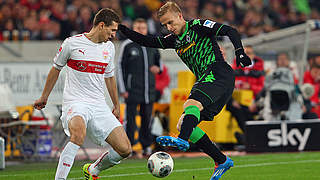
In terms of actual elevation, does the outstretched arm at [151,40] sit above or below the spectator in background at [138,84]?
above

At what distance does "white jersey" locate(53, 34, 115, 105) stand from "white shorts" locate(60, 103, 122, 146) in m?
0.09

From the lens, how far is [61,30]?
1852 cm

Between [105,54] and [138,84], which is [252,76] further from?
[105,54]

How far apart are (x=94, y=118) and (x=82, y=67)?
A: 589 mm

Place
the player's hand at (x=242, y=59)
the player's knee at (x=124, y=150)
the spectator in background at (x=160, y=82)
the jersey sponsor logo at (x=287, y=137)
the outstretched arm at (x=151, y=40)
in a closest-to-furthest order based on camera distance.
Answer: the player's hand at (x=242, y=59)
the player's knee at (x=124, y=150)
the outstretched arm at (x=151, y=40)
the jersey sponsor logo at (x=287, y=137)
the spectator in background at (x=160, y=82)

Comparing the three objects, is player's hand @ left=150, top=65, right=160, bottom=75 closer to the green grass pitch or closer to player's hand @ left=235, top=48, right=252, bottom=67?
the green grass pitch

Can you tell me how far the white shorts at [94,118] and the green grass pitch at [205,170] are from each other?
1244mm

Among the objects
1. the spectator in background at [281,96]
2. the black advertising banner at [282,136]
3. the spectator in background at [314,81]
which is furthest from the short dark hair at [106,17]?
the spectator in background at [314,81]

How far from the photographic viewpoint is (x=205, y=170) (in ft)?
34.4

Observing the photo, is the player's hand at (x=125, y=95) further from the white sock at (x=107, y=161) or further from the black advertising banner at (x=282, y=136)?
the white sock at (x=107, y=161)

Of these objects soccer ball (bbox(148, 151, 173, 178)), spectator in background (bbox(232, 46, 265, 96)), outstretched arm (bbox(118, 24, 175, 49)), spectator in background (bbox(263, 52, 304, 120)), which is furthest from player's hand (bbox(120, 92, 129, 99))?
soccer ball (bbox(148, 151, 173, 178))

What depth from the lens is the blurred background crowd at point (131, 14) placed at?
18.1 metres

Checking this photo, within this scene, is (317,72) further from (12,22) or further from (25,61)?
(12,22)

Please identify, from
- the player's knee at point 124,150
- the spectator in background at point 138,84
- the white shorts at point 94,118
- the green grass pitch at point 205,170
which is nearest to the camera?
the white shorts at point 94,118
